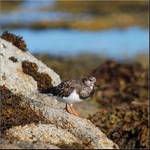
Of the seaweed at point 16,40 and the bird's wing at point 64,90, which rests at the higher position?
the seaweed at point 16,40

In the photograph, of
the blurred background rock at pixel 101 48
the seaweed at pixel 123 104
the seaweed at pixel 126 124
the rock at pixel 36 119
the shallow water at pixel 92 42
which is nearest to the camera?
the rock at pixel 36 119

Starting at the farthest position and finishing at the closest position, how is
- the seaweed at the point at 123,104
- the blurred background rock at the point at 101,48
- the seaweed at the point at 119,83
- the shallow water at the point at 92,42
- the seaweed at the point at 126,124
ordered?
the shallow water at the point at 92,42 < the seaweed at the point at 119,83 < the blurred background rock at the point at 101,48 < the seaweed at the point at 123,104 < the seaweed at the point at 126,124

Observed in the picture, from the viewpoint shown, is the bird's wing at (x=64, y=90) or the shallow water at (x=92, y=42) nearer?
the bird's wing at (x=64, y=90)

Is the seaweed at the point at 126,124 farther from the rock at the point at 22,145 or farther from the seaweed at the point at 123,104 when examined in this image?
the rock at the point at 22,145

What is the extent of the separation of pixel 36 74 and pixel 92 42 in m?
44.2

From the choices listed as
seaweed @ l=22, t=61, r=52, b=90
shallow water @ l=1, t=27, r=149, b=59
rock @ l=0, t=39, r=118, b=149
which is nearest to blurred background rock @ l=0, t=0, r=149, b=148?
shallow water @ l=1, t=27, r=149, b=59

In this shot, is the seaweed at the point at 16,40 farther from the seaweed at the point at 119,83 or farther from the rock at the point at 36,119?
the seaweed at the point at 119,83

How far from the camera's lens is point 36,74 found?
67.0ft

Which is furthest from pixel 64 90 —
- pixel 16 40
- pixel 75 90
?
pixel 16 40

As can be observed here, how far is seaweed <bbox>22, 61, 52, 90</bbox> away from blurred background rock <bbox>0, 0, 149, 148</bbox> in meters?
2.33

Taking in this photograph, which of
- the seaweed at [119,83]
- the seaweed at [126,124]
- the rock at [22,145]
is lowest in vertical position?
the seaweed at [126,124]

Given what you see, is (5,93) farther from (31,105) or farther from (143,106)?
(143,106)

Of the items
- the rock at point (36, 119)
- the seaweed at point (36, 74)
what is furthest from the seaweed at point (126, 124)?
the rock at point (36, 119)

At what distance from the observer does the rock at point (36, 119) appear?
581 inches
